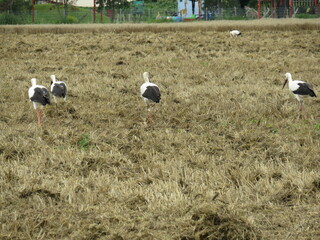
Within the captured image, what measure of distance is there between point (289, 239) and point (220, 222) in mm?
583

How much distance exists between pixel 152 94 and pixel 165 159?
9.30 ft

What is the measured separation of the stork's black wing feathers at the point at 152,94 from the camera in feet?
30.9

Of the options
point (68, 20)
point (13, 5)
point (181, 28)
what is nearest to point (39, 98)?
point (181, 28)

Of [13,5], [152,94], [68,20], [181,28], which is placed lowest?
[152,94]

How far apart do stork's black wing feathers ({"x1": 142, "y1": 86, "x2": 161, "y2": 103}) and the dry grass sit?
1.09ft

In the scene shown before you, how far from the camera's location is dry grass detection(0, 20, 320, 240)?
454 centimetres

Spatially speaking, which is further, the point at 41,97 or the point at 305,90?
the point at 305,90

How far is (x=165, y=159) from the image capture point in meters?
6.81

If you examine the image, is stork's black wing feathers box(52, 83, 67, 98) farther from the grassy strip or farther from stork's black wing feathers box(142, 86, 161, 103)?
the grassy strip

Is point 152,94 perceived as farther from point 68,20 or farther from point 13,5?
point 13,5

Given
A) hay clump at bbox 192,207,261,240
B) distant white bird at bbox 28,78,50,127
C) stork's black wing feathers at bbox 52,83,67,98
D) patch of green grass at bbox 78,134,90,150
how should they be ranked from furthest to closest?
stork's black wing feathers at bbox 52,83,67,98, distant white bird at bbox 28,78,50,127, patch of green grass at bbox 78,134,90,150, hay clump at bbox 192,207,261,240

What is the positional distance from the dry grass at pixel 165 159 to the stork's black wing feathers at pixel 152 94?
331 mm

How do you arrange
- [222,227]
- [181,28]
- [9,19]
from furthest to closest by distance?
[9,19] → [181,28] → [222,227]

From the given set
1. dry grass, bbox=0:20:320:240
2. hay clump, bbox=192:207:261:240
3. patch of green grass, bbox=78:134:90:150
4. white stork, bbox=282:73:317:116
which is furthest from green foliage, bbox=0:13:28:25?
hay clump, bbox=192:207:261:240
